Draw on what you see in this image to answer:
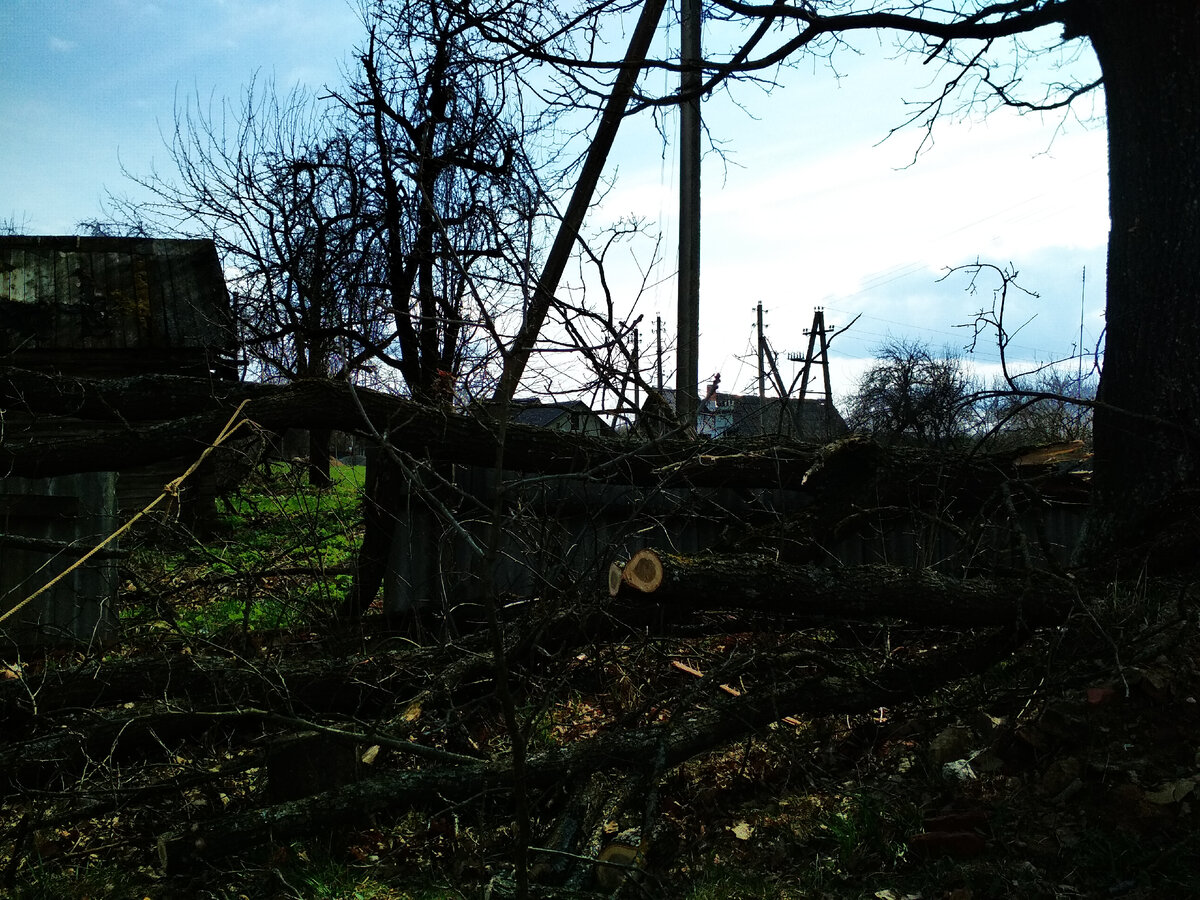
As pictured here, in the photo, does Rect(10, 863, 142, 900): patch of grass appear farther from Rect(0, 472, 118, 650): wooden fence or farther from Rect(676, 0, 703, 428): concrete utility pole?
Rect(676, 0, 703, 428): concrete utility pole

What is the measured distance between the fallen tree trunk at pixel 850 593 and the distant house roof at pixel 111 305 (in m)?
8.86

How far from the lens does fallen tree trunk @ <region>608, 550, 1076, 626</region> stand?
3.50 metres

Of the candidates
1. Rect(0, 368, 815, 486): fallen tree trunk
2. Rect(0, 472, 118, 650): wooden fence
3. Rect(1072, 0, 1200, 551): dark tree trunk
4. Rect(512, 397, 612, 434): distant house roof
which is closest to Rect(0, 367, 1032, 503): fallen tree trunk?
Rect(0, 368, 815, 486): fallen tree trunk

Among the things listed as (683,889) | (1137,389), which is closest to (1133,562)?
(1137,389)

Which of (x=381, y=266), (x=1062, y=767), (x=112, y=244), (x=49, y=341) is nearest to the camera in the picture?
(x=1062, y=767)

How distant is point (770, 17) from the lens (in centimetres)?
606

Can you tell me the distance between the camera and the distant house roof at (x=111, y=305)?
11.2 meters

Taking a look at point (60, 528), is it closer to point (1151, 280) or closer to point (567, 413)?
point (567, 413)

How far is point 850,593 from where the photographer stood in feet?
12.2

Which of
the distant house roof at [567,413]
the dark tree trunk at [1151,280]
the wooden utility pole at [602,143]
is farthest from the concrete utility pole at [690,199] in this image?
the dark tree trunk at [1151,280]

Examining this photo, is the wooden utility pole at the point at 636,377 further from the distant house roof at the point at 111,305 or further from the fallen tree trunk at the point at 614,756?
the distant house roof at the point at 111,305

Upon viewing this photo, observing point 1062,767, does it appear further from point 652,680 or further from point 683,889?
point 652,680

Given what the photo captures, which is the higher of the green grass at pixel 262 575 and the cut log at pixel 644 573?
the cut log at pixel 644 573

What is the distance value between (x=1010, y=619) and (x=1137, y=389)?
166 cm
